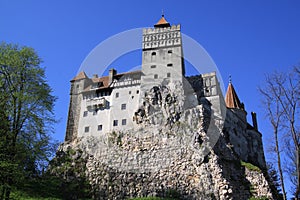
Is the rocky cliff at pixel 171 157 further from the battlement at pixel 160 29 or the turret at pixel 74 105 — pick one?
the battlement at pixel 160 29

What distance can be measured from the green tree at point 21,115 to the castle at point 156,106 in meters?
22.4

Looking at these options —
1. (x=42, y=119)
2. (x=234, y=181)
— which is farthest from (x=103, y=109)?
(x=42, y=119)

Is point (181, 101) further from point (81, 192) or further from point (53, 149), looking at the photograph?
point (53, 149)

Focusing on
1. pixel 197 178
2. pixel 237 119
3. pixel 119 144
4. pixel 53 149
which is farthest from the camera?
pixel 237 119

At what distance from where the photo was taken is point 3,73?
726 inches

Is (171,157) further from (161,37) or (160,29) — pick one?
(160,29)

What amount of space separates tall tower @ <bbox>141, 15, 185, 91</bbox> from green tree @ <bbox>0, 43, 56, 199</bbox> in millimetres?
26552

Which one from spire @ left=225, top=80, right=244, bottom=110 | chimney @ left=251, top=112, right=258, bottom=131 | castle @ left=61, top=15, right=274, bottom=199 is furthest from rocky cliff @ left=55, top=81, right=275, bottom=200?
chimney @ left=251, top=112, right=258, bottom=131

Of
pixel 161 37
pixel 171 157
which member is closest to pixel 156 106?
pixel 171 157

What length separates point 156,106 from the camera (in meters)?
43.5

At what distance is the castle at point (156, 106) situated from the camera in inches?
1631

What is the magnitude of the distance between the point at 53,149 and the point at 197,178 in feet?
71.6

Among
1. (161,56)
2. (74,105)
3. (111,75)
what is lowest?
(74,105)

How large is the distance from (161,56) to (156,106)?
8.48 meters
